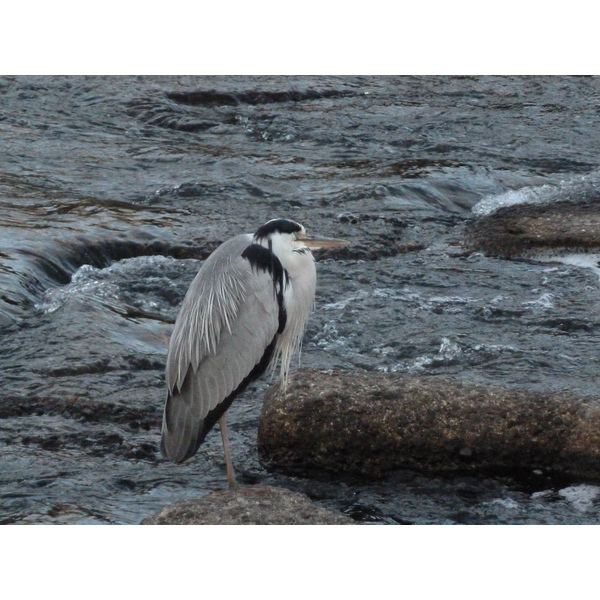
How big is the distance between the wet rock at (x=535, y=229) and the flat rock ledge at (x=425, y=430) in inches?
99.9

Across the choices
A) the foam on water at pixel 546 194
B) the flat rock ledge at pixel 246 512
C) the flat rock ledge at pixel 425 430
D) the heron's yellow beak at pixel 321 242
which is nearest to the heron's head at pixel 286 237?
the heron's yellow beak at pixel 321 242

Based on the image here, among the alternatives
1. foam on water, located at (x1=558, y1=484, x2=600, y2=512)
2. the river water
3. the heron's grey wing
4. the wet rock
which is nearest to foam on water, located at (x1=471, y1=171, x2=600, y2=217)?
the river water

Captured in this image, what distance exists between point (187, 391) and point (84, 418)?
653mm

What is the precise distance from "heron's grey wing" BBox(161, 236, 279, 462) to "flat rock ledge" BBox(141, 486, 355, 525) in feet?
1.87

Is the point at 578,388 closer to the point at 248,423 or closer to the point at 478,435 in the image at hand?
the point at 478,435

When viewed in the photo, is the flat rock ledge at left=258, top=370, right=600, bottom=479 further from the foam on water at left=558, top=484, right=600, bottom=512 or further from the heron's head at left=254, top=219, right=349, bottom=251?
the heron's head at left=254, top=219, right=349, bottom=251

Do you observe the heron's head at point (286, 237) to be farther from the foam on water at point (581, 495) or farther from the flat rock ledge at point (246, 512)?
the foam on water at point (581, 495)

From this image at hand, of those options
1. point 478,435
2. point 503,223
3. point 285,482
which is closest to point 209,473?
point 285,482

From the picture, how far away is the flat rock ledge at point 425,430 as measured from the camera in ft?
12.8

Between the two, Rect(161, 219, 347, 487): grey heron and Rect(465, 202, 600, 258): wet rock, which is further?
Rect(465, 202, 600, 258): wet rock

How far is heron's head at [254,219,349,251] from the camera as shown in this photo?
409cm

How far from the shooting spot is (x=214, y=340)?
13.3 feet

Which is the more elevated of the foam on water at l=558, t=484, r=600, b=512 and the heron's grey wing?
the heron's grey wing

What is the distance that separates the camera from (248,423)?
4.52m
